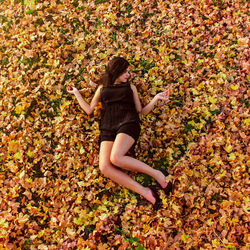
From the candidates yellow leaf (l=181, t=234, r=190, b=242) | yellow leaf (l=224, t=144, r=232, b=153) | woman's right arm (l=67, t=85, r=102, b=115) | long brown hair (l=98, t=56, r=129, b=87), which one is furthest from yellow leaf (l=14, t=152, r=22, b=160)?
yellow leaf (l=224, t=144, r=232, b=153)

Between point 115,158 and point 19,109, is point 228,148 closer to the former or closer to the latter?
point 115,158

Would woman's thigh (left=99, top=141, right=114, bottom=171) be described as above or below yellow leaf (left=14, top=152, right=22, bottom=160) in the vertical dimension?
below

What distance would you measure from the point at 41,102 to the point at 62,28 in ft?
6.74

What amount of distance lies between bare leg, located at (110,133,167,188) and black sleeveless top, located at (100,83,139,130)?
35cm

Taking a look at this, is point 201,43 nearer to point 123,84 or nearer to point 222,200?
point 123,84

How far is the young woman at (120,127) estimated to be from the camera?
13.0 ft

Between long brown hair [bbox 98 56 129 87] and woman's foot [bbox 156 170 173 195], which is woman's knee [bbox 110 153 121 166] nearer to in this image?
woman's foot [bbox 156 170 173 195]

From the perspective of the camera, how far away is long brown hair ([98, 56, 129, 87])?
429 centimetres

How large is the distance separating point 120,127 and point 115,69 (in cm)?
108

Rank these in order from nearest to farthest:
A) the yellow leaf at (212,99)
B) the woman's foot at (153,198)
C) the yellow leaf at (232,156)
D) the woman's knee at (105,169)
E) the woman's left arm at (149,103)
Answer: the woman's foot at (153,198)
the woman's knee at (105,169)
the yellow leaf at (232,156)
the woman's left arm at (149,103)
the yellow leaf at (212,99)

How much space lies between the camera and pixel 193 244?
138 inches

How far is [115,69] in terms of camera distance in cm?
430

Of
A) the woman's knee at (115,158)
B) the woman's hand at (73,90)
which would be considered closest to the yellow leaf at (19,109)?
the woman's hand at (73,90)

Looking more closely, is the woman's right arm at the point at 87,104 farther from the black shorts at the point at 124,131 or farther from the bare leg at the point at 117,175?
the bare leg at the point at 117,175
